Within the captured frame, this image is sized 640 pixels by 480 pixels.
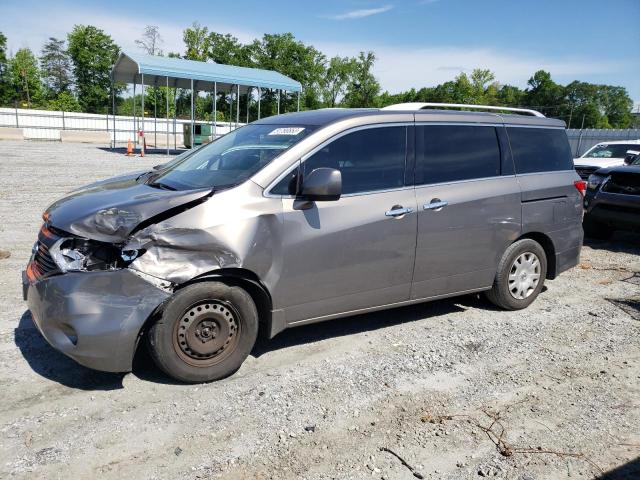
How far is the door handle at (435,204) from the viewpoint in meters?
4.46

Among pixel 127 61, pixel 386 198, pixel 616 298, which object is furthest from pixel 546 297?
pixel 127 61

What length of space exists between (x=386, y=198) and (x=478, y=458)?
2.10 meters

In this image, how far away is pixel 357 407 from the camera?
3461 millimetres

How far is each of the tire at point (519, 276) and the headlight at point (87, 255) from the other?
141 inches

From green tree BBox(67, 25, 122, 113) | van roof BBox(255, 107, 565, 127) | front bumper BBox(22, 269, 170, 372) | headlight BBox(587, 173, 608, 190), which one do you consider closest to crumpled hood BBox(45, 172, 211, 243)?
front bumper BBox(22, 269, 170, 372)

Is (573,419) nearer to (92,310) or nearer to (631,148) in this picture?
(92,310)

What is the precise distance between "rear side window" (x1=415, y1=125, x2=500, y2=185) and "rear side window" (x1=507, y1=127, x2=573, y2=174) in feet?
1.04

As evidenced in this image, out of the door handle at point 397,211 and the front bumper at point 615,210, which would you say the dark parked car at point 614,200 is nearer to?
the front bumper at point 615,210

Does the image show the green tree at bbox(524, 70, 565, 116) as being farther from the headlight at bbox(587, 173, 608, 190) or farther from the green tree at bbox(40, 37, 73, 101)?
the headlight at bbox(587, 173, 608, 190)

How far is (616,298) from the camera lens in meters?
6.13

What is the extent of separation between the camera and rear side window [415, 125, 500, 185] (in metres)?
4.57

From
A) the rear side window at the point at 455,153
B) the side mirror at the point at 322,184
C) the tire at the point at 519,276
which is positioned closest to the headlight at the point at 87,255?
the side mirror at the point at 322,184

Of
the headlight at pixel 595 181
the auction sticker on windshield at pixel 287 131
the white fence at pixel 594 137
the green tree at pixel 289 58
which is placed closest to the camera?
the auction sticker on windshield at pixel 287 131

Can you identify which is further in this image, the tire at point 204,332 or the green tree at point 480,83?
the green tree at point 480,83
